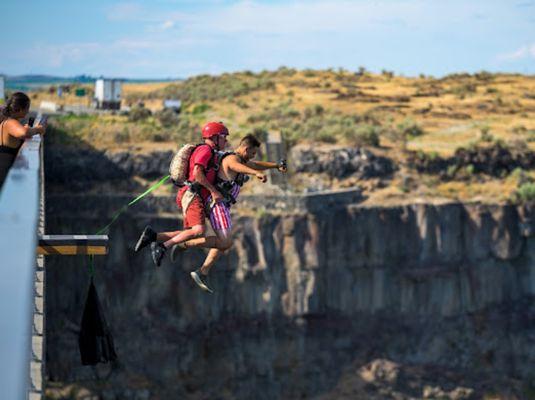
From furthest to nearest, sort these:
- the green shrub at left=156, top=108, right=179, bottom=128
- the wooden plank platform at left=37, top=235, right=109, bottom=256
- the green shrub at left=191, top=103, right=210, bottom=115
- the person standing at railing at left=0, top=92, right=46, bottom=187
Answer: the green shrub at left=191, top=103, right=210, bottom=115 → the green shrub at left=156, top=108, right=179, bottom=128 → the person standing at railing at left=0, top=92, right=46, bottom=187 → the wooden plank platform at left=37, top=235, right=109, bottom=256

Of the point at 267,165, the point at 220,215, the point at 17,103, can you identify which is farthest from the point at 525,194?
the point at 17,103

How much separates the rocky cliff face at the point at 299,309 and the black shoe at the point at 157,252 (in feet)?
84.7

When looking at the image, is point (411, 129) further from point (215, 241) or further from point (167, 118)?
point (215, 241)

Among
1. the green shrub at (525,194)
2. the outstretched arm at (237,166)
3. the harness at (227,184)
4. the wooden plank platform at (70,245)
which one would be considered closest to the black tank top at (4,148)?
the wooden plank platform at (70,245)

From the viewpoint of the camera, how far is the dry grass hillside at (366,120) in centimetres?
4775

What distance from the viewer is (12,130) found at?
14.5m

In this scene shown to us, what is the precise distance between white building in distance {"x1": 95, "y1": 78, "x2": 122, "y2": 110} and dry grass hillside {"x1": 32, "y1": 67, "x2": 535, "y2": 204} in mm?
1944

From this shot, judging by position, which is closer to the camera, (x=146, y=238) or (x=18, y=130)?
(x=146, y=238)

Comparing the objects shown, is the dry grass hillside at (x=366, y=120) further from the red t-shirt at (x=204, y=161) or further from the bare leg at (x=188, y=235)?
the red t-shirt at (x=204, y=161)

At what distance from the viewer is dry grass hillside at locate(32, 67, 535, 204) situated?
47750 mm

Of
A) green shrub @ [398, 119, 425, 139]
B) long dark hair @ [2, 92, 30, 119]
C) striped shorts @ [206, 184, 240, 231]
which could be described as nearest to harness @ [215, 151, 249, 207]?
striped shorts @ [206, 184, 240, 231]

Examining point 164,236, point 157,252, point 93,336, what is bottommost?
point 93,336

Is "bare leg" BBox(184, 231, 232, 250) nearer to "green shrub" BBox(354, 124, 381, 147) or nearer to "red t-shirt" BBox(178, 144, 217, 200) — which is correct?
"red t-shirt" BBox(178, 144, 217, 200)

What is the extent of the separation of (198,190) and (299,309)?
2819cm
